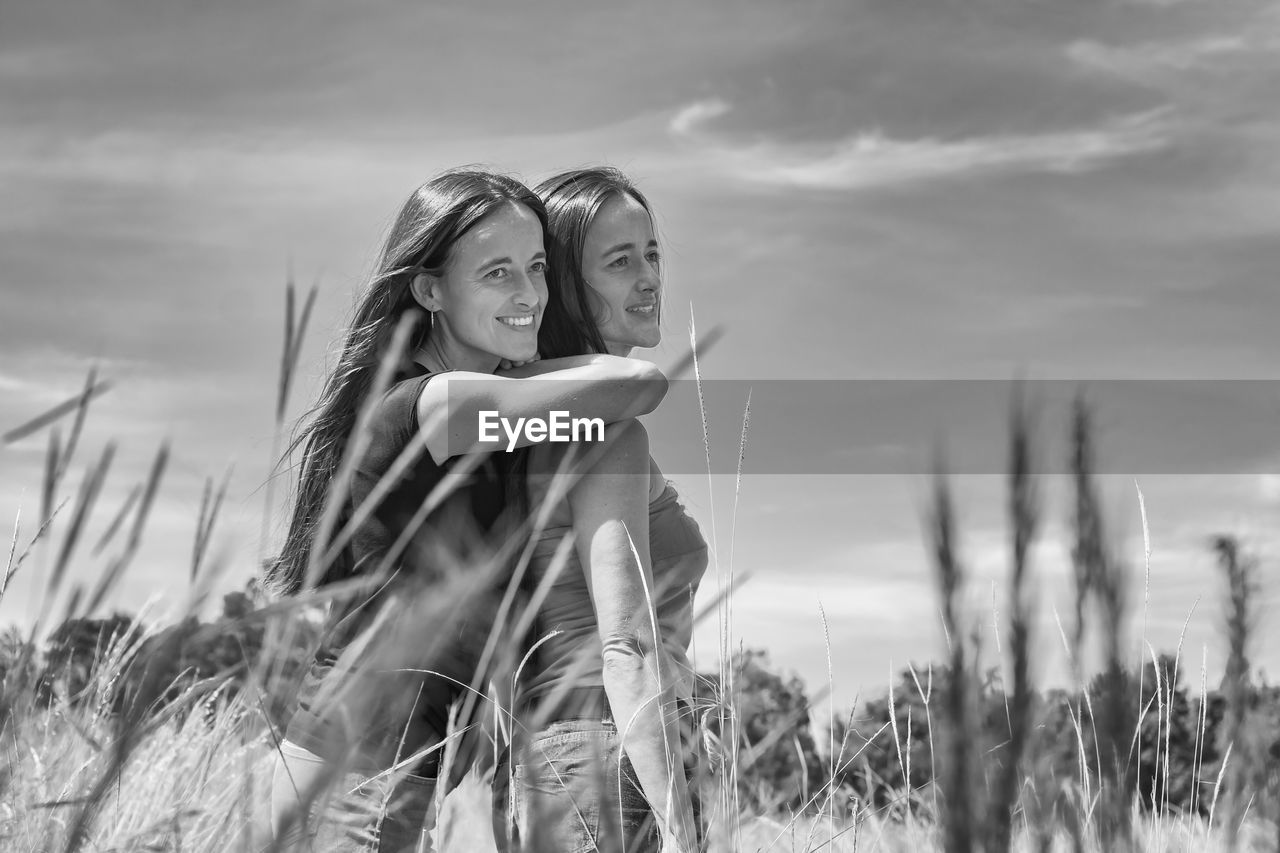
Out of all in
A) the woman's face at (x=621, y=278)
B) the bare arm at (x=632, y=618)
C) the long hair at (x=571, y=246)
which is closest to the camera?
the bare arm at (x=632, y=618)

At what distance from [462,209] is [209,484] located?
1481 mm

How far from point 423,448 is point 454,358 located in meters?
0.40

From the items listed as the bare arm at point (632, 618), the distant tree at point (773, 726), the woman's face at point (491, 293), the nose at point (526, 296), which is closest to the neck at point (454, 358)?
the woman's face at point (491, 293)

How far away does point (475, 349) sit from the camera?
8.45 ft

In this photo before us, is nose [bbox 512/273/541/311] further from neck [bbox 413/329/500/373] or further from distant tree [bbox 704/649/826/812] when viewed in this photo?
distant tree [bbox 704/649/826/812]

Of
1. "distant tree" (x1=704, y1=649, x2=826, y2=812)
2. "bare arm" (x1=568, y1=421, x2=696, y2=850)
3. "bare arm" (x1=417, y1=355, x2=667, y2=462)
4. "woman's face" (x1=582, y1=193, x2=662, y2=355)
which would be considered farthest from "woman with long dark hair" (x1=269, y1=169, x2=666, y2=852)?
"distant tree" (x1=704, y1=649, x2=826, y2=812)

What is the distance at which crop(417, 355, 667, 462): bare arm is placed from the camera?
206cm

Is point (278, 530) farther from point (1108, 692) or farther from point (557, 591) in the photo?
point (1108, 692)

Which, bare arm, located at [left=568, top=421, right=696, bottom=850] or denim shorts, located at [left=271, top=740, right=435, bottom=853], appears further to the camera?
denim shorts, located at [left=271, top=740, right=435, bottom=853]

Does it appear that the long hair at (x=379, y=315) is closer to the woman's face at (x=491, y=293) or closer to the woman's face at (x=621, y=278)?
the woman's face at (x=491, y=293)

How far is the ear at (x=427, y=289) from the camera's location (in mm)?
2656

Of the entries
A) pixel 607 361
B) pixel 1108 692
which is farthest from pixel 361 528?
pixel 1108 692

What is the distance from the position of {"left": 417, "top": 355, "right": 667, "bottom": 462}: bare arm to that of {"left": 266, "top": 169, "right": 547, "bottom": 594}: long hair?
1.46 feet

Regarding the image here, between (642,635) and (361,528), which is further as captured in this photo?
(361,528)
